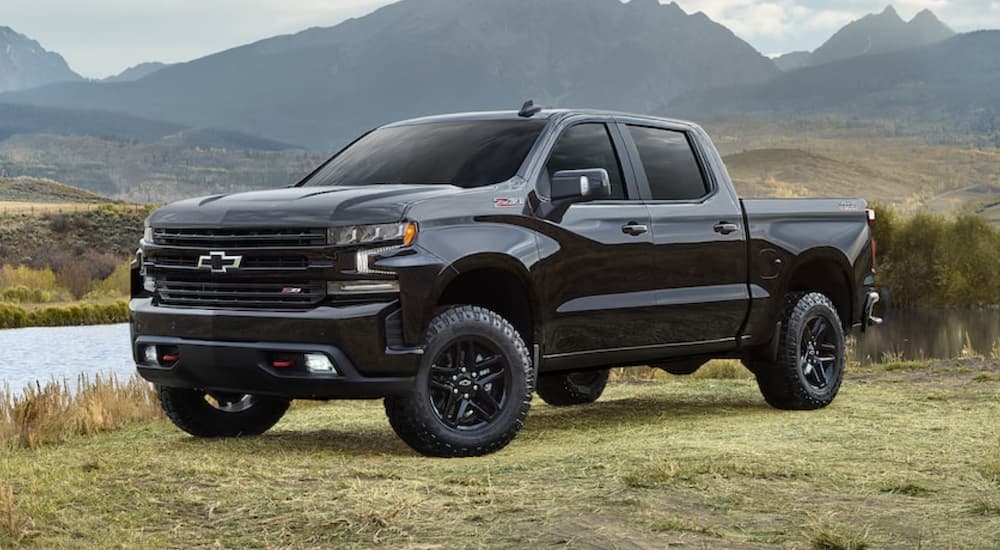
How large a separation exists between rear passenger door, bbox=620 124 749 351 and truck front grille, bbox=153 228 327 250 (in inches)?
109

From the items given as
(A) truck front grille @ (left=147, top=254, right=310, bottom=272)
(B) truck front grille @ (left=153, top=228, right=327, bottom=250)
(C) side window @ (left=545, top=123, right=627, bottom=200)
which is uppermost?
(C) side window @ (left=545, top=123, right=627, bottom=200)

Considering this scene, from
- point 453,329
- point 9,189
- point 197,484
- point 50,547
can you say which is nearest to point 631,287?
point 453,329

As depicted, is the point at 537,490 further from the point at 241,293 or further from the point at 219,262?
the point at 219,262

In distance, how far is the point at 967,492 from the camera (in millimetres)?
7090

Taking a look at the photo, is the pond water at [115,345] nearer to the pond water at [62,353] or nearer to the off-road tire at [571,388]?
the pond water at [62,353]

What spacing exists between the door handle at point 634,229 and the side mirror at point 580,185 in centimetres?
73

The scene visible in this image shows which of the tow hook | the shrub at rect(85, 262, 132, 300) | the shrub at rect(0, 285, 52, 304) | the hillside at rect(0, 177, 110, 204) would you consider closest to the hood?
the tow hook

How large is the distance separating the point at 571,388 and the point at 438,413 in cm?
454

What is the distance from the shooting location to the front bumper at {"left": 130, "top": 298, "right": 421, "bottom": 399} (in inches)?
306

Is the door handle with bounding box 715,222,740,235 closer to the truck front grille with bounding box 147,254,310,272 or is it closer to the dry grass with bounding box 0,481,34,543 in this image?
the truck front grille with bounding box 147,254,310,272

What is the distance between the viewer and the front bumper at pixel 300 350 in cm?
777

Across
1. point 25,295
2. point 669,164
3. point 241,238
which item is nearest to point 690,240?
point 669,164

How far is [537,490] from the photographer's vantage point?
272 inches

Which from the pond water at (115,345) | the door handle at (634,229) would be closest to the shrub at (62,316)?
the pond water at (115,345)
